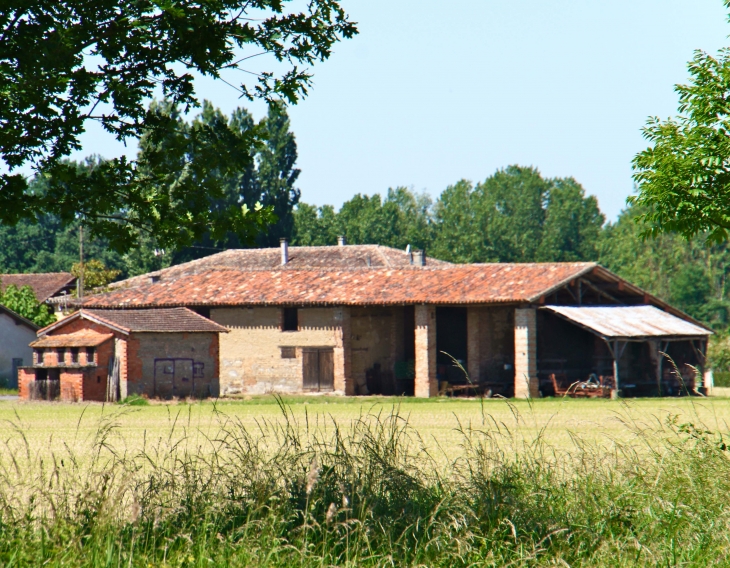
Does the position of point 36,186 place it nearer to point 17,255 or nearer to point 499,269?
point 17,255

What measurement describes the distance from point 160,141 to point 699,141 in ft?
33.2

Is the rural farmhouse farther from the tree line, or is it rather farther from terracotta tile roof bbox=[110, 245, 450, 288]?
the tree line

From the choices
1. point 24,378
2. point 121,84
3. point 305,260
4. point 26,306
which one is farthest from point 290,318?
point 121,84

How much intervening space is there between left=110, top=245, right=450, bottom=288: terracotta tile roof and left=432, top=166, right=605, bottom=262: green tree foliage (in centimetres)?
3261

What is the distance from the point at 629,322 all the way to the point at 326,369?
1121 centimetres

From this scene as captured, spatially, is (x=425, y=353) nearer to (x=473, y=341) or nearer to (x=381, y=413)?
(x=473, y=341)

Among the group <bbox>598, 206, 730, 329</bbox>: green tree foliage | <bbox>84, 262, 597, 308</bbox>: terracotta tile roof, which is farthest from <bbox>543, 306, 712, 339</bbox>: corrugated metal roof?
<bbox>598, 206, 730, 329</bbox>: green tree foliage

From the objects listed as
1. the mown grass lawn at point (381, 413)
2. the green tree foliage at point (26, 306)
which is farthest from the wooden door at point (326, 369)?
the green tree foliage at point (26, 306)

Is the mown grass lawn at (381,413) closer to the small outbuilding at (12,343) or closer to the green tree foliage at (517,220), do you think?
the small outbuilding at (12,343)

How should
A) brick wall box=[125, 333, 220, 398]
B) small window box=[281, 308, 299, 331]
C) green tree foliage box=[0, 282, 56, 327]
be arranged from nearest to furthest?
brick wall box=[125, 333, 220, 398]
small window box=[281, 308, 299, 331]
green tree foliage box=[0, 282, 56, 327]

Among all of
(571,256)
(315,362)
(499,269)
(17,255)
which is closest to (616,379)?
(499,269)

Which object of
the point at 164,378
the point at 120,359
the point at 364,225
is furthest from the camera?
the point at 364,225

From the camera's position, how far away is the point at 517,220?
9381 centimetres

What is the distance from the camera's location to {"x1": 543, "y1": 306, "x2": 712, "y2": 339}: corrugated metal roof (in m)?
34.3
